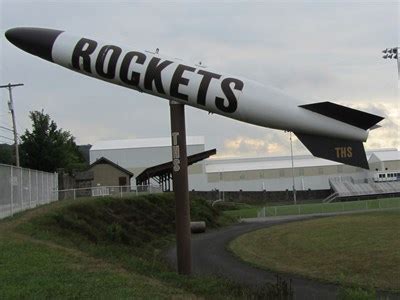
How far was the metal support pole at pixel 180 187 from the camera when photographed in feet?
41.2

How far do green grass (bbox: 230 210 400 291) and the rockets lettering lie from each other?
8.77 meters

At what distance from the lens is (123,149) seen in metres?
109

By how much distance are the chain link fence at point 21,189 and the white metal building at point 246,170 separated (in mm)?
73945

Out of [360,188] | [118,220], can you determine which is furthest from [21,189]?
[360,188]

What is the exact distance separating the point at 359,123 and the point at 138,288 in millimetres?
5346

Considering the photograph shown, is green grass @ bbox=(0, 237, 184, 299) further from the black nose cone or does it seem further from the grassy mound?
the grassy mound

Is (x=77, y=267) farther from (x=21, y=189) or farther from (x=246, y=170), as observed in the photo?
(x=246, y=170)

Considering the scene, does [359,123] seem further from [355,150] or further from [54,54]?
[54,54]

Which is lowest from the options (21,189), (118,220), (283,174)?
(118,220)

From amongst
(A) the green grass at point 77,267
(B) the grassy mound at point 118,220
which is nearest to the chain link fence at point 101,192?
(B) the grassy mound at point 118,220

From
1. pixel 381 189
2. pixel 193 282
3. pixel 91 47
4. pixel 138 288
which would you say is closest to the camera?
pixel 138 288

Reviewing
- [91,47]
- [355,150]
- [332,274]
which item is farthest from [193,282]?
[332,274]

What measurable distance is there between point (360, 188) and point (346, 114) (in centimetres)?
8588

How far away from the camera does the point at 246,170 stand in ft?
352
